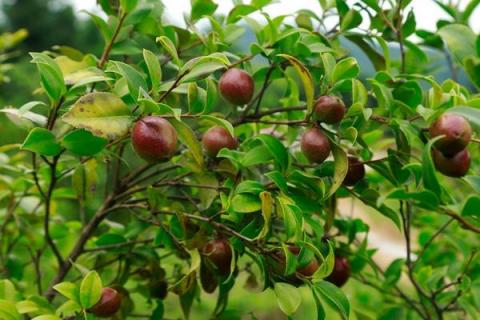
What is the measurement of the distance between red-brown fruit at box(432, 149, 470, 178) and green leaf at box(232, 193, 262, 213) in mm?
187

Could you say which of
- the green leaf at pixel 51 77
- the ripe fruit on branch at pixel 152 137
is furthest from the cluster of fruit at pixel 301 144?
the green leaf at pixel 51 77

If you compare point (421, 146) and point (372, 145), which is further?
point (372, 145)

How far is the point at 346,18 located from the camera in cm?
90

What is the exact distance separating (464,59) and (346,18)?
202 mm

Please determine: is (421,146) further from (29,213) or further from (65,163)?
(29,213)

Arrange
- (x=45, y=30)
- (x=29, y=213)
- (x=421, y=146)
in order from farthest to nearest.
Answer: (x=45, y=30)
(x=29, y=213)
(x=421, y=146)

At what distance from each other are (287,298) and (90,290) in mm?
214

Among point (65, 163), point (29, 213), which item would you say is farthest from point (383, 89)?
point (29, 213)

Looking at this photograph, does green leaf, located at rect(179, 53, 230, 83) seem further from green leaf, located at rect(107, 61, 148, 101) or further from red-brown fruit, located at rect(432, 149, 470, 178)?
red-brown fruit, located at rect(432, 149, 470, 178)

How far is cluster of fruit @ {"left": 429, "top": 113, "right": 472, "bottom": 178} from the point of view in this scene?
609mm

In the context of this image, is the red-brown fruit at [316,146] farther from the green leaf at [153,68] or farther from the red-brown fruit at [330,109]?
the green leaf at [153,68]

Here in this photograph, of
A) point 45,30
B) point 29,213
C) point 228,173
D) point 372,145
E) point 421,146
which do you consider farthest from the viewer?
point 45,30

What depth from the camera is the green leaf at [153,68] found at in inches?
26.4

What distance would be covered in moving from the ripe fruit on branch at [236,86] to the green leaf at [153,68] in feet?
0.37
